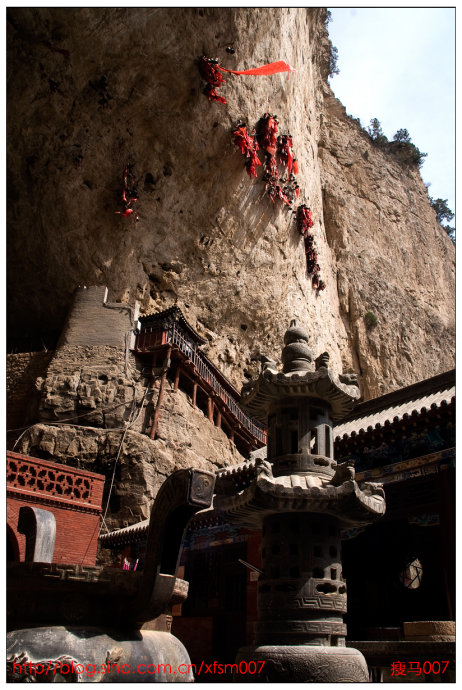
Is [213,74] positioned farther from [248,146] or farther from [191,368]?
[191,368]

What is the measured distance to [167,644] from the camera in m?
3.49

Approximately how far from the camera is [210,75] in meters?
20.9

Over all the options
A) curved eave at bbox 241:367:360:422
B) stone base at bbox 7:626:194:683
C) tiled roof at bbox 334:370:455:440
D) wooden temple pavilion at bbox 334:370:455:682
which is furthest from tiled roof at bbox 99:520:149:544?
stone base at bbox 7:626:194:683

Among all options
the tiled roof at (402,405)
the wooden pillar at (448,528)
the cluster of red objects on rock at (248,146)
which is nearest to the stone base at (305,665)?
the wooden pillar at (448,528)

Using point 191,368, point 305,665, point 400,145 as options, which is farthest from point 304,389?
point 400,145

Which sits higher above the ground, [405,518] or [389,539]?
[405,518]

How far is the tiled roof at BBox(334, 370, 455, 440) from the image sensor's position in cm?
859

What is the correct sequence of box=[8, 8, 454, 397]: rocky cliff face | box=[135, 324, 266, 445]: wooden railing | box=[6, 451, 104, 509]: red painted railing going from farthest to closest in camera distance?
box=[8, 8, 454, 397]: rocky cliff face < box=[135, 324, 266, 445]: wooden railing < box=[6, 451, 104, 509]: red painted railing

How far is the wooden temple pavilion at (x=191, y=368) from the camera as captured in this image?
19000mm

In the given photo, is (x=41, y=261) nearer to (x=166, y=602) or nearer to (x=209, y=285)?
(x=209, y=285)

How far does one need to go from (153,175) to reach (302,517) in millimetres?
18866

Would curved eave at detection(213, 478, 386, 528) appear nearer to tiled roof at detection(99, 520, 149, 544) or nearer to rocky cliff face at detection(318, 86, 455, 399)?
tiled roof at detection(99, 520, 149, 544)

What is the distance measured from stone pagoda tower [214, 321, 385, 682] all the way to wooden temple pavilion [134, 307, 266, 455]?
1147cm

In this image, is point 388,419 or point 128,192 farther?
point 128,192
